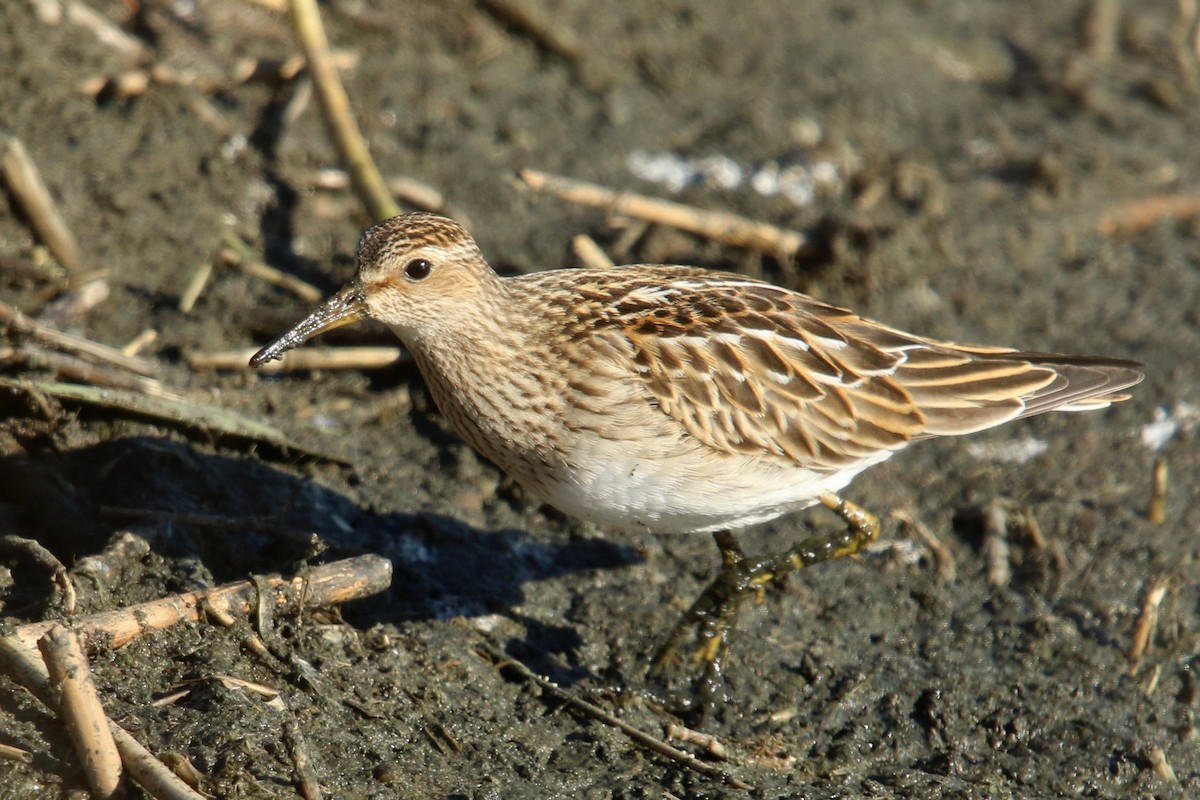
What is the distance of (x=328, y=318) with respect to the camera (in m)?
5.22

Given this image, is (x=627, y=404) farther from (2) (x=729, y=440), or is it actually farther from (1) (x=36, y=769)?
(1) (x=36, y=769)

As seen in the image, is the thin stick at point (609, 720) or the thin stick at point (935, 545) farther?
the thin stick at point (935, 545)

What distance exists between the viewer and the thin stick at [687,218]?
771 centimetres

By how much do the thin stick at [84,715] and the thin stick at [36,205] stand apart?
3.17 metres

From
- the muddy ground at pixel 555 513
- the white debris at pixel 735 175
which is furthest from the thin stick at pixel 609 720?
the white debris at pixel 735 175

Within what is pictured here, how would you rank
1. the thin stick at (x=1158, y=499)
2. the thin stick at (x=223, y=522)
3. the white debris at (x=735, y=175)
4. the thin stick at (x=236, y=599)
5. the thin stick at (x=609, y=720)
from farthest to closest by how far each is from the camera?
1. the white debris at (x=735, y=175)
2. the thin stick at (x=1158, y=499)
3. the thin stick at (x=223, y=522)
4. the thin stick at (x=609, y=720)
5. the thin stick at (x=236, y=599)

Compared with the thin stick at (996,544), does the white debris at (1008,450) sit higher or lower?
higher

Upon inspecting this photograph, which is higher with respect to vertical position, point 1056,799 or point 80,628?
point 80,628

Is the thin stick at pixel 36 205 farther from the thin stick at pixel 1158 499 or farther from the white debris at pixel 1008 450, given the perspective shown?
the thin stick at pixel 1158 499

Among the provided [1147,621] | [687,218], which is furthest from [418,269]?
[1147,621]

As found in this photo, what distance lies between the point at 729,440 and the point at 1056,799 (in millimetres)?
1860

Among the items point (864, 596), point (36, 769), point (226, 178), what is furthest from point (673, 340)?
point (226, 178)

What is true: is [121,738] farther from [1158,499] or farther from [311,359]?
[1158,499]

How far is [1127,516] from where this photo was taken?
6.54 metres
